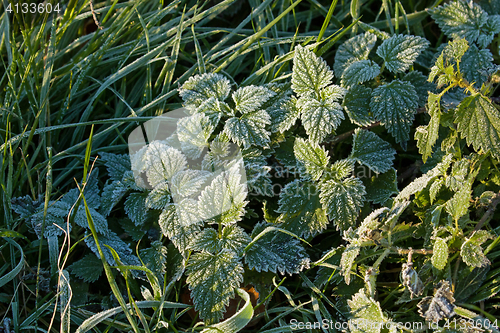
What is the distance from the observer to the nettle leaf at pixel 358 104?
70.9 inches

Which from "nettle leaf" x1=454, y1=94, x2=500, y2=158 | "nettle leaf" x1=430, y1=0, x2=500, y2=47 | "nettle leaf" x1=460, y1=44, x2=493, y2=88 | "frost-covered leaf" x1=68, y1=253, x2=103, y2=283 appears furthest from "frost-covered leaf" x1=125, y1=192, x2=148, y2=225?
"nettle leaf" x1=430, y1=0, x2=500, y2=47

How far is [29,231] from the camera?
74.7 inches

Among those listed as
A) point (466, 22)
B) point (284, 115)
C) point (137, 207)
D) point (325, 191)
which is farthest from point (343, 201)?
point (466, 22)

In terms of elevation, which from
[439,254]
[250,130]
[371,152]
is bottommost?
[439,254]

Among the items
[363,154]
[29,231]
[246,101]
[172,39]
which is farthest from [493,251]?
[29,231]

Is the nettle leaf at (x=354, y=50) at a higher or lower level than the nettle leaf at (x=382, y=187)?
higher

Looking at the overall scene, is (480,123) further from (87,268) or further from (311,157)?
(87,268)

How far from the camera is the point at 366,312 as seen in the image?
1.53m

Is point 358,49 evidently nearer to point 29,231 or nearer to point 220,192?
point 220,192

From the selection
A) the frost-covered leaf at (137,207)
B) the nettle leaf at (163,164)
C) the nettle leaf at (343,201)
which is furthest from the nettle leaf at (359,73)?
the frost-covered leaf at (137,207)

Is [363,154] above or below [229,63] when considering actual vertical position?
below

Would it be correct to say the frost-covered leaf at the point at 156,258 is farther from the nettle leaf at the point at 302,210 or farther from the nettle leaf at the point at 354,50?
the nettle leaf at the point at 354,50

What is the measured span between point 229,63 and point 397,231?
1.18 m

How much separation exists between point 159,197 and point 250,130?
0.49 meters
